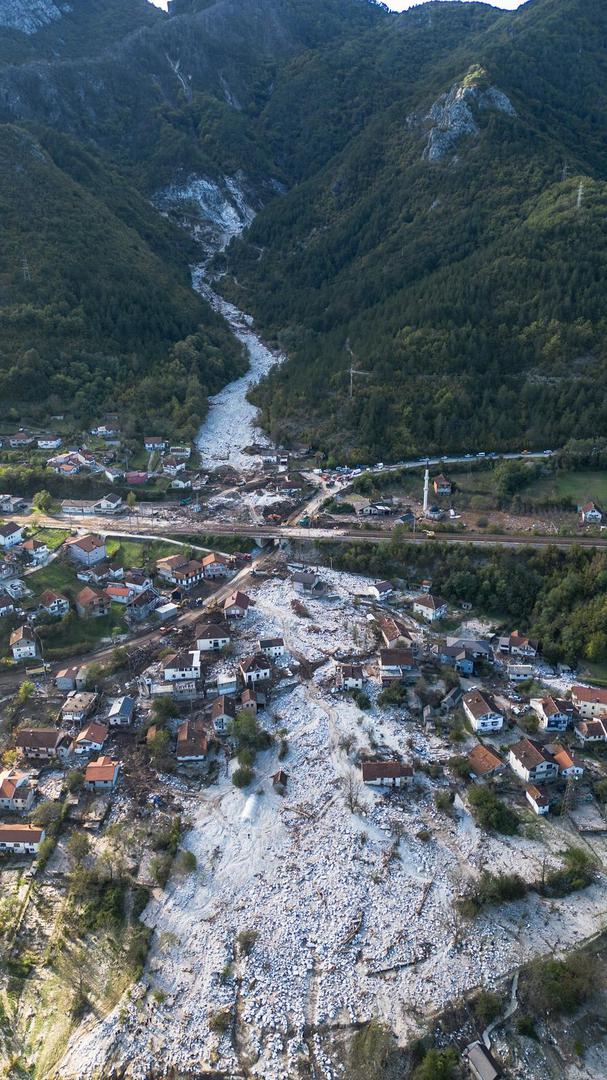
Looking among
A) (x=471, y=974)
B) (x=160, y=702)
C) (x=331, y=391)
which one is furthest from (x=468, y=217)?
(x=471, y=974)

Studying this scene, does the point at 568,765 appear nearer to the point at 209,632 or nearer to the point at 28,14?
the point at 209,632

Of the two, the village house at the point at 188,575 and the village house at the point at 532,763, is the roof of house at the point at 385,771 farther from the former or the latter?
the village house at the point at 188,575

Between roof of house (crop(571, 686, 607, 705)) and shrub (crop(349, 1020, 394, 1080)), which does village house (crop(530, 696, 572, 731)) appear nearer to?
roof of house (crop(571, 686, 607, 705))

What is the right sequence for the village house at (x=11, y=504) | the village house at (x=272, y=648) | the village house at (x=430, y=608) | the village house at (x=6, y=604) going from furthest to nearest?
the village house at (x=11, y=504) → the village house at (x=430, y=608) → the village house at (x=6, y=604) → the village house at (x=272, y=648)

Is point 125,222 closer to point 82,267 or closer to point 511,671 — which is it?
point 82,267

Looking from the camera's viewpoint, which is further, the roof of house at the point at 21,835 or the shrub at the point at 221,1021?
the roof of house at the point at 21,835

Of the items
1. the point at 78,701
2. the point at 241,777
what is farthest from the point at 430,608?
the point at 78,701

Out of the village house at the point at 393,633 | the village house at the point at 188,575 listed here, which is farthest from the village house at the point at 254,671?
the village house at the point at 188,575

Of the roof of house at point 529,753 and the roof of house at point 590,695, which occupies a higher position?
the roof of house at point 590,695
